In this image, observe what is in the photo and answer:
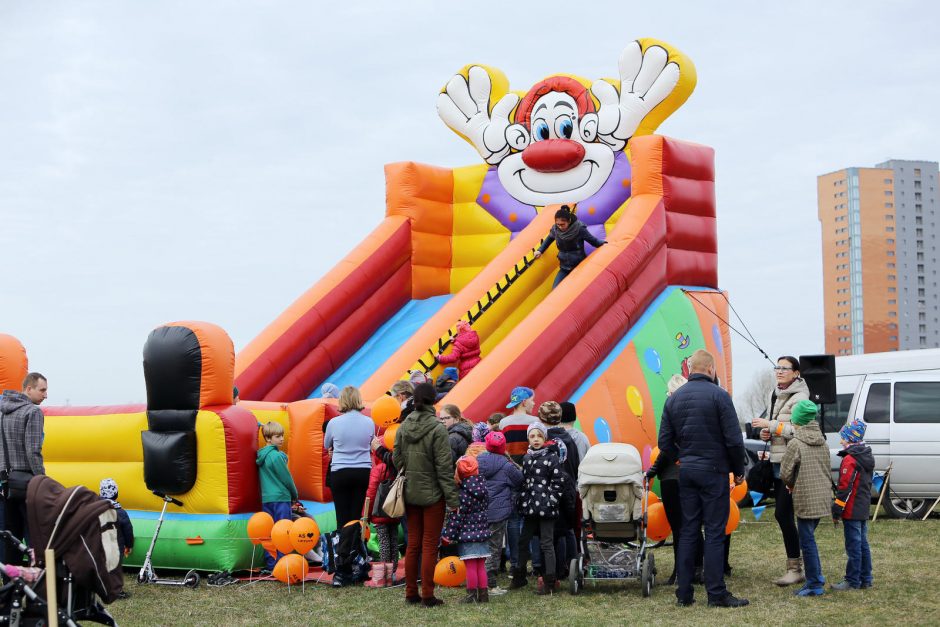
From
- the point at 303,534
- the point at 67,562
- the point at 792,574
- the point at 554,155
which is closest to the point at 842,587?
the point at 792,574

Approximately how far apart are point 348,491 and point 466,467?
4.23 feet

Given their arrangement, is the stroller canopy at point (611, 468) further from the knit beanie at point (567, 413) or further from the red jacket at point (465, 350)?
the red jacket at point (465, 350)

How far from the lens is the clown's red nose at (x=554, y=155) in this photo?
522 inches

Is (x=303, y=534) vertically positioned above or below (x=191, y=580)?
above

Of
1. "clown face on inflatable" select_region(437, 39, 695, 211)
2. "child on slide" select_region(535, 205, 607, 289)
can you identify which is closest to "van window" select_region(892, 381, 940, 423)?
"child on slide" select_region(535, 205, 607, 289)

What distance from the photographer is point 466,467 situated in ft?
23.3

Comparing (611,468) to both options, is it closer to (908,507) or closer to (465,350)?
(465,350)

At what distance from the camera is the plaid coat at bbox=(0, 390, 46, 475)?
7188 mm

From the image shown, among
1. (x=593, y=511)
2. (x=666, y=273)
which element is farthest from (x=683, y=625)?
(x=666, y=273)

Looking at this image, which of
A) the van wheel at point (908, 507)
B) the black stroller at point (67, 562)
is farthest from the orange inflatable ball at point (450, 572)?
the van wheel at point (908, 507)

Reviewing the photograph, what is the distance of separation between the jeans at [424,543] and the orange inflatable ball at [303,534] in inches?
37.5

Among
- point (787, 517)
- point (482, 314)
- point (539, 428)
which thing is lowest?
point (787, 517)

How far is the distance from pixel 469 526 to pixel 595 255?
4.96 m

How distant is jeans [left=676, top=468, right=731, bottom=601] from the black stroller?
3272mm
